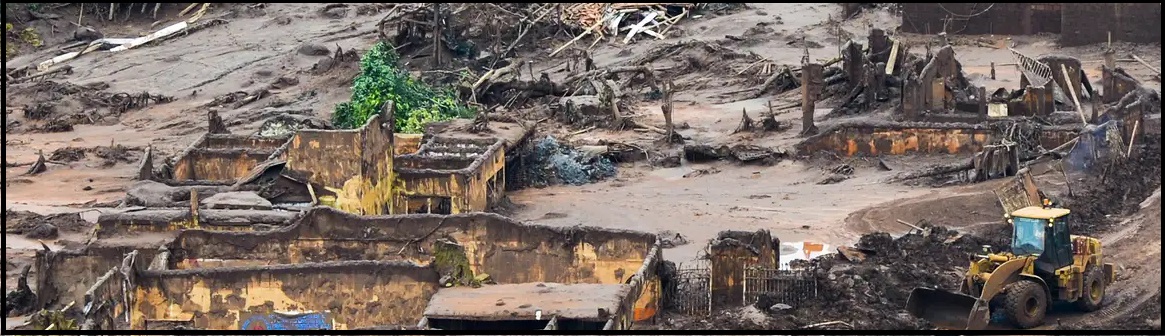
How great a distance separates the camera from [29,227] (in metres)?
37.2

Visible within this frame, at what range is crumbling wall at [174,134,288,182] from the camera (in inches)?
1471

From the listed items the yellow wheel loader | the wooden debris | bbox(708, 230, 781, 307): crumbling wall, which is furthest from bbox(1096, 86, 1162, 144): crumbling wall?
bbox(708, 230, 781, 307): crumbling wall

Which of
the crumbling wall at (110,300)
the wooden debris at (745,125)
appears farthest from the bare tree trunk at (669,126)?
the crumbling wall at (110,300)

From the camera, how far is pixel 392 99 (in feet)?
141

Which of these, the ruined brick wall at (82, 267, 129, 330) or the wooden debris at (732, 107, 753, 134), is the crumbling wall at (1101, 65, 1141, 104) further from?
the ruined brick wall at (82, 267, 129, 330)

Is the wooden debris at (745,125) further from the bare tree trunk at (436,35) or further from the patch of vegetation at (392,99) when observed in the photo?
the bare tree trunk at (436,35)

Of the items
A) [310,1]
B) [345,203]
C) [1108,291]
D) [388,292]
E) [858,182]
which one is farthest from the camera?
[310,1]

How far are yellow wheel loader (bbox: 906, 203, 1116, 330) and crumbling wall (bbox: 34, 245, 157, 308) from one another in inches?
398

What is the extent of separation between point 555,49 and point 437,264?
2545cm

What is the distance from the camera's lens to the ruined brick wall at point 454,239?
1191 inches

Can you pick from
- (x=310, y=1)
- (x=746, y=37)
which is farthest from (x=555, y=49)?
(x=310, y=1)

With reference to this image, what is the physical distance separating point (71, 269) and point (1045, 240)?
1243cm

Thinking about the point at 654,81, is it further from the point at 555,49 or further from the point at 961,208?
the point at 961,208

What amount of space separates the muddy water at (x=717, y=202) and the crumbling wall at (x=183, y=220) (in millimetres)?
5891
